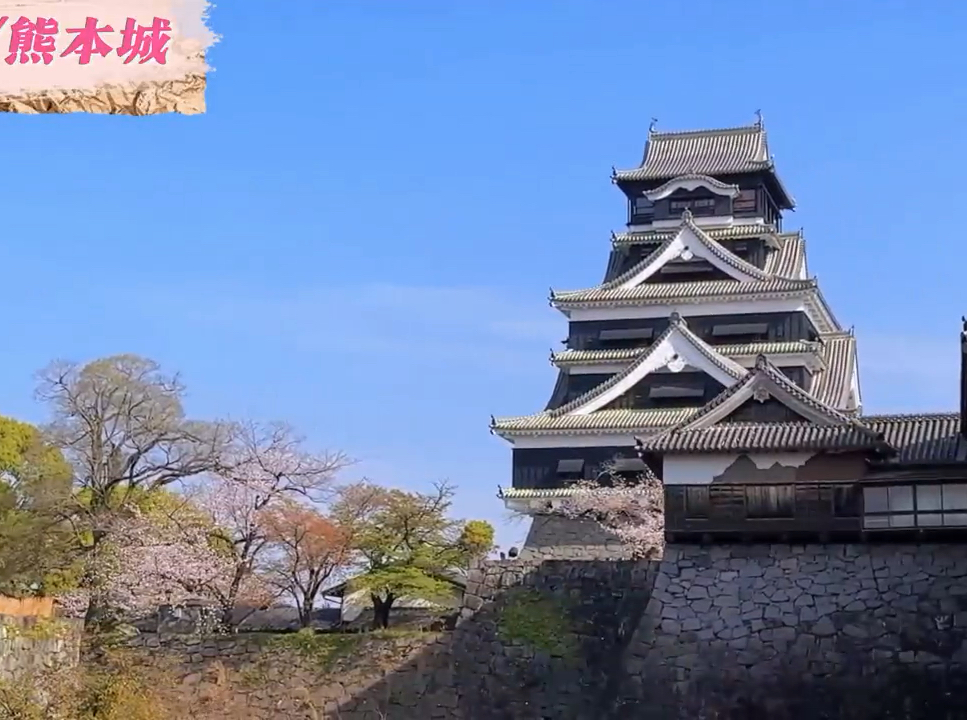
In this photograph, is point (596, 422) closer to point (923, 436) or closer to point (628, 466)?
point (628, 466)

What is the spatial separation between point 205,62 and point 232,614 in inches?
736

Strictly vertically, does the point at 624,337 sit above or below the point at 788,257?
below

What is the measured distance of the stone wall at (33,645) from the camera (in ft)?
57.6

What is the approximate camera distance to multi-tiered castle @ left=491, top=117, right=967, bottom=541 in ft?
54.6

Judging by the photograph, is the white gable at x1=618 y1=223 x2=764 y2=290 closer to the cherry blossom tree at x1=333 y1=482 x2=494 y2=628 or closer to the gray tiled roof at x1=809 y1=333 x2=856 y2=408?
the gray tiled roof at x1=809 y1=333 x2=856 y2=408

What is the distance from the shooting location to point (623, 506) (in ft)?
75.0

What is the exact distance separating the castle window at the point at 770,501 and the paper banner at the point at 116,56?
14.9 m

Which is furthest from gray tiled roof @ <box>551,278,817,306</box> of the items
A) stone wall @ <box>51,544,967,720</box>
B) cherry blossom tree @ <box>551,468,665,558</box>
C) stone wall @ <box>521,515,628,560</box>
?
stone wall @ <box>51,544,967,720</box>

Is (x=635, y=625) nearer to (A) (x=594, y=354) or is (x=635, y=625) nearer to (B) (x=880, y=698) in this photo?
(B) (x=880, y=698)

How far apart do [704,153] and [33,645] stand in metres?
19.1

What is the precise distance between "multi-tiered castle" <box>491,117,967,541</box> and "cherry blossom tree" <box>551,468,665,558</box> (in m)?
0.36

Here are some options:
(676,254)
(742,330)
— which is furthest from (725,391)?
(676,254)

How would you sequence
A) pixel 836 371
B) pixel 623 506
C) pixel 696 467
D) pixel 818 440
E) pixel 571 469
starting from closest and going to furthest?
1. pixel 818 440
2. pixel 696 467
3. pixel 623 506
4. pixel 571 469
5. pixel 836 371

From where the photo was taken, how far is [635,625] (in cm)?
1773
